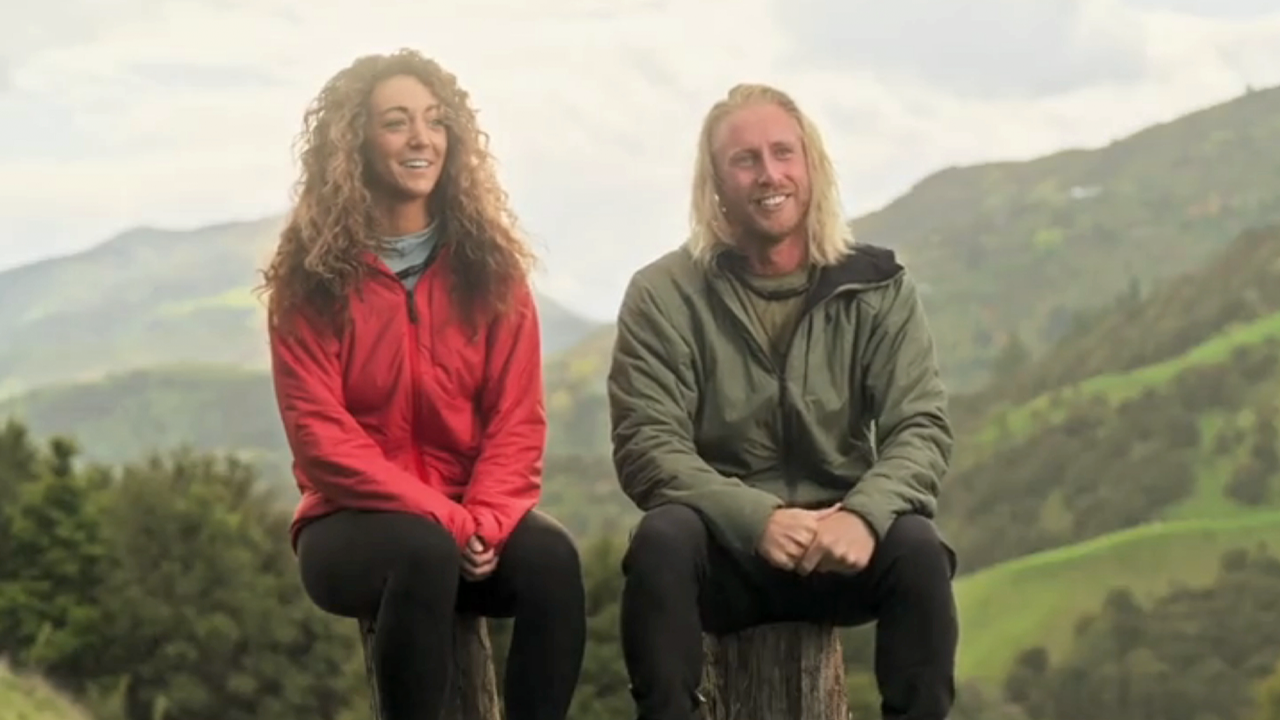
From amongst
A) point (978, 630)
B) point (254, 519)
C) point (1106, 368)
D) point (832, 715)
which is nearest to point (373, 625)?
point (832, 715)

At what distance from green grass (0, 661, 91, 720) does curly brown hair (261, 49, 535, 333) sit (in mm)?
14496

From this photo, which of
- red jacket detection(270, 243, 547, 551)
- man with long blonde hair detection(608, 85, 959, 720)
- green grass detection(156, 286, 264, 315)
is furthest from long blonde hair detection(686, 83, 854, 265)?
green grass detection(156, 286, 264, 315)

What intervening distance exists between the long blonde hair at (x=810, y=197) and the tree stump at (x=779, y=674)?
0.92 metres

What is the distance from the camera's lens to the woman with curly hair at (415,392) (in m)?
4.10

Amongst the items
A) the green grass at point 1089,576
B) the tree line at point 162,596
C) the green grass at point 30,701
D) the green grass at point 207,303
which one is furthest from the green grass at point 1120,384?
the green grass at point 30,701

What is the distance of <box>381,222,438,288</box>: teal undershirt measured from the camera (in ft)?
14.4

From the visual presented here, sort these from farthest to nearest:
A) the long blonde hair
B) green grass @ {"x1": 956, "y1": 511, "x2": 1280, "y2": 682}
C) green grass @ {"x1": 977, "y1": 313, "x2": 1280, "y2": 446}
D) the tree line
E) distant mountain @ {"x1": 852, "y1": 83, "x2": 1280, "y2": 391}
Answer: distant mountain @ {"x1": 852, "y1": 83, "x2": 1280, "y2": 391}
green grass @ {"x1": 977, "y1": 313, "x2": 1280, "y2": 446}
green grass @ {"x1": 956, "y1": 511, "x2": 1280, "y2": 682}
the tree line
the long blonde hair

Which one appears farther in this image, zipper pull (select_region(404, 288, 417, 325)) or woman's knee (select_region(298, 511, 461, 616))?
zipper pull (select_region(404, 288, 417, 325))

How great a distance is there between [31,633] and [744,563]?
23.2 m

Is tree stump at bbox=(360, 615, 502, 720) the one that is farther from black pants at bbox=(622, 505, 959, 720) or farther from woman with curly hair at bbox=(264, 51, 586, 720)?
black pants at bbox=(622, 505, 959, 720)

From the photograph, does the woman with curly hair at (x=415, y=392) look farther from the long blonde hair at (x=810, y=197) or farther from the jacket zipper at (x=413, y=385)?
the long blonde hair at (x=810, y=197)

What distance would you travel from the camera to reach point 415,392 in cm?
430

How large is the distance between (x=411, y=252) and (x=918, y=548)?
1.41m

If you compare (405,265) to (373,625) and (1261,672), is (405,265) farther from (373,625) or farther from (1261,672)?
(1261,672)
